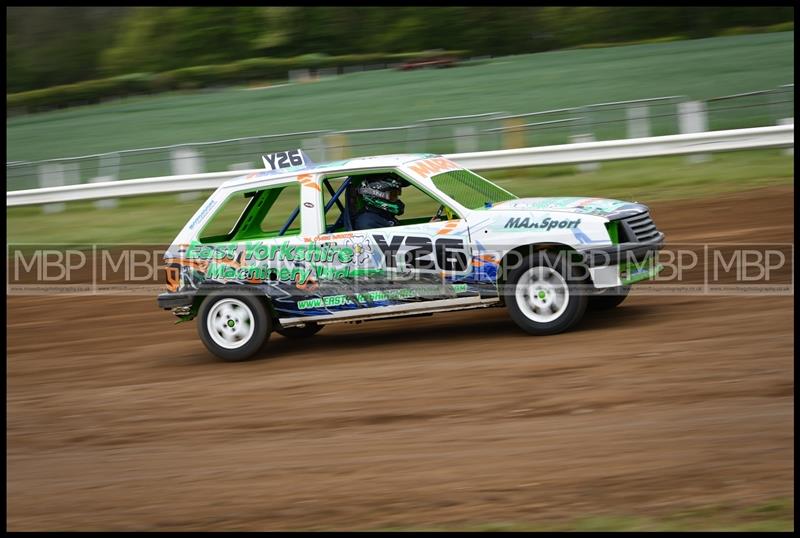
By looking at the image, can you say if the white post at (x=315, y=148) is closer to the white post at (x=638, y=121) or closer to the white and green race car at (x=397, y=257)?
the white post at (x=638, y=121)

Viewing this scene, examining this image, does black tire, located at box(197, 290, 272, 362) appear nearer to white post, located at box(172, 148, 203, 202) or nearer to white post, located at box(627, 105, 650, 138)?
white post, located at box(627, 105, 650, 138)

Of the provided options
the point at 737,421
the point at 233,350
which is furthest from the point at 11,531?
the point at 737,421

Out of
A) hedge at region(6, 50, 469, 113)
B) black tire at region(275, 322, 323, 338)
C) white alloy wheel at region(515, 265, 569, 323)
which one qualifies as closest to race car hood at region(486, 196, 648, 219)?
white alloy wheel at region(515, 265, 569, 323)

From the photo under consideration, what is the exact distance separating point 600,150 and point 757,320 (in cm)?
825

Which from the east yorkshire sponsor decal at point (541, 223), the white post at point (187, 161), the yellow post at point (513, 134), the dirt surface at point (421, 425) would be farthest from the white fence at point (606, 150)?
the east yorkshire sponsor decal at point (541, 223)

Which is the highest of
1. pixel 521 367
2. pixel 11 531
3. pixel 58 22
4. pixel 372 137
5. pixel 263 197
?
pixel 58 22

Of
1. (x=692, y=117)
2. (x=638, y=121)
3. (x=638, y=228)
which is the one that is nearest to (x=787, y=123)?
(x=692, y=117)

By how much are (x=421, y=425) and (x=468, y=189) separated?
298cm

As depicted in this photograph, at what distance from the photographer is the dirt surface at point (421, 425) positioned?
589 cm

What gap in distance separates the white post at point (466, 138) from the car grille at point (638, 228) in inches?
408

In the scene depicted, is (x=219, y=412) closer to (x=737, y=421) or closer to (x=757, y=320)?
(x=737, y=421)

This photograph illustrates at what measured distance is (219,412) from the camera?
26.6ft

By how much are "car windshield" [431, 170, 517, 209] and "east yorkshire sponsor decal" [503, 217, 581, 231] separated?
18.3 inches

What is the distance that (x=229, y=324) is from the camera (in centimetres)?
972
